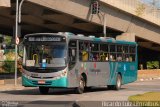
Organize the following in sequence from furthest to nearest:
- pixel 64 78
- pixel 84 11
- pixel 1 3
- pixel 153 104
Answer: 1. pixel 84 11
2. pixel 1 3
3. pixel 64 78
4. pixel 153 104

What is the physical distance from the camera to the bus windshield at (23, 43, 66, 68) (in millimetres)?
24109

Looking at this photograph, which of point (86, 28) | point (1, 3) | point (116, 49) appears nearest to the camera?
point (116, 49)

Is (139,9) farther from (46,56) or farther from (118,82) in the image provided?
(46,56)

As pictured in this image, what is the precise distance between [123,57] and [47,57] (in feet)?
23.9

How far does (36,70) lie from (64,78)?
136 centimetres

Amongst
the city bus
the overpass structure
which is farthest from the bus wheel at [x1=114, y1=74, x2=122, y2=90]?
the overpass structure

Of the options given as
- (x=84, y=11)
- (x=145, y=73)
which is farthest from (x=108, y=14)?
(x=145, y=73)

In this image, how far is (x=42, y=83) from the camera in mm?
24234

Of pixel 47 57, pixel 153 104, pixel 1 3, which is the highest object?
pixel 1 3

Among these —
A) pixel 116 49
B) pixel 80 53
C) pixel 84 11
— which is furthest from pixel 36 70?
pixel 84 11

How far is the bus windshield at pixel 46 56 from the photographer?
79.1 ft

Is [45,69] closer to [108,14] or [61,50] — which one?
[61,50]

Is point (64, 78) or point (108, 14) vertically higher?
point (108, 14)

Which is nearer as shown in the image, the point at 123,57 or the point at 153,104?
the point at 153,104
